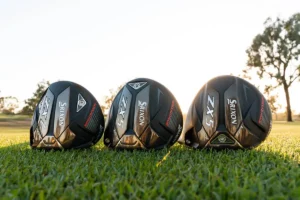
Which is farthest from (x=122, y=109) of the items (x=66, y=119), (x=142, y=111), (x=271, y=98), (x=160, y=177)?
(x=271, y=98)

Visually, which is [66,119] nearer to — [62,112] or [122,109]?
[62,112]

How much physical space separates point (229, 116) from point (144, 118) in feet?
3.36

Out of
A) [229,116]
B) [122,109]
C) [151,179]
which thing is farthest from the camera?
[122,109]

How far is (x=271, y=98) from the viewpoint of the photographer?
53.6 meters

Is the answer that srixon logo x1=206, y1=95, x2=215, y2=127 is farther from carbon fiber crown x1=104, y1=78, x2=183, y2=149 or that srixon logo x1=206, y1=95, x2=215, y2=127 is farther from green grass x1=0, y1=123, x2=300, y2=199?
green grass x1=0, y1=123, x2=300, y2=199

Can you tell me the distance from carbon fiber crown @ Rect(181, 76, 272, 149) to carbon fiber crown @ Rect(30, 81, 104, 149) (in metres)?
1.37

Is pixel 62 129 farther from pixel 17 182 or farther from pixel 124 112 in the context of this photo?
pixel 17 182

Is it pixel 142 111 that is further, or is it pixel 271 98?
pixel 271 98

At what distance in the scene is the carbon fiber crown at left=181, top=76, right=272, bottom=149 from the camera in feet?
12.6

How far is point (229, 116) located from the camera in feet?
12.6

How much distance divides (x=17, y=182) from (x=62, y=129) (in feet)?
5.68

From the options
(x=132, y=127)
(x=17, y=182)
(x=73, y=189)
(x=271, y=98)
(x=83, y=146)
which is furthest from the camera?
(x=271, y=98)

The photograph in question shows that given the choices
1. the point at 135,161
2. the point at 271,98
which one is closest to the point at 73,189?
the point at 135,161

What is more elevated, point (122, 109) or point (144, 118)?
point (122, 109)
